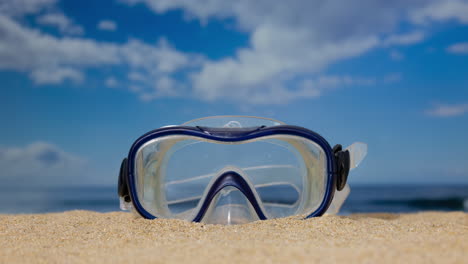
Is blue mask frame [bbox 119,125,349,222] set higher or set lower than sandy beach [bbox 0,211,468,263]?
higher

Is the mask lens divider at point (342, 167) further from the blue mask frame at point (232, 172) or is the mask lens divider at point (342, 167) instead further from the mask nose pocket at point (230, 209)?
the mask nose pocket at point (230, 209)

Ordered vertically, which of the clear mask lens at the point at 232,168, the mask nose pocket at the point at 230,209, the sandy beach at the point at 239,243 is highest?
the clear mask lens at the point at 232,168

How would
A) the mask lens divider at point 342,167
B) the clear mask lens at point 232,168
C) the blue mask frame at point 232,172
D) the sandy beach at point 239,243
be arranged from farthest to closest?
the clear mask lens at point 232,168 → the mask lens divider at point 342,167 → the blue mask frame at point 232,172 → the sandy beach at point 239,243

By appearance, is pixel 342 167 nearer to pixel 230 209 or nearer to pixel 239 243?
pixel 230 209

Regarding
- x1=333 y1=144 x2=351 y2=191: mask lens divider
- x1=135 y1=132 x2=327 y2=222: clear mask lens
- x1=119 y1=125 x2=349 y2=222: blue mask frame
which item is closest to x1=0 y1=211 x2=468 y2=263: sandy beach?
Answer: x1=119 y1=125 x2=349 y2=222: blue mask frame

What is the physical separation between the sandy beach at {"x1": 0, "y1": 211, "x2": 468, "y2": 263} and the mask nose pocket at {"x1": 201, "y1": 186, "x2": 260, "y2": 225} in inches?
16.0

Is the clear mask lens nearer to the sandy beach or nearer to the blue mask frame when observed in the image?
the blue mask frame

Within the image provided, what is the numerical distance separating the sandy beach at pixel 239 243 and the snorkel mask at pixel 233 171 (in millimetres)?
341

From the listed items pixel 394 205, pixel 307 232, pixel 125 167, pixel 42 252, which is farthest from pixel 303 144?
pixel 394 205

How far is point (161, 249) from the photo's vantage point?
7.09ft

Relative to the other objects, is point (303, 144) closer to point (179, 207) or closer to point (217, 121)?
point (217, 121)

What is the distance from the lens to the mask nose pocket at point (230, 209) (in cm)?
337

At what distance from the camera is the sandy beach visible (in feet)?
6.03

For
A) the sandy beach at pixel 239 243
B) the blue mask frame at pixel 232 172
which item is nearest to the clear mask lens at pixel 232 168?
the blue mask frame at pixel 232 172
